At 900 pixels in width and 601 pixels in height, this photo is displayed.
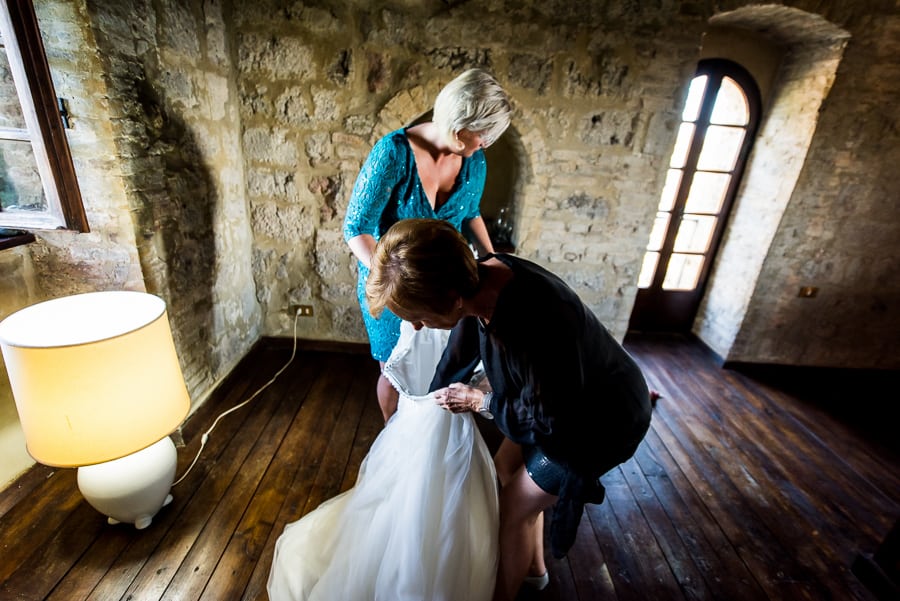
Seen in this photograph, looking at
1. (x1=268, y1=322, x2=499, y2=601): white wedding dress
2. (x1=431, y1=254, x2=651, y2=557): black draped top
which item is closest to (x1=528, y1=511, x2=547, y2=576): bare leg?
(x1=268, y1=322, x2=499, y2=601): white wedding dress

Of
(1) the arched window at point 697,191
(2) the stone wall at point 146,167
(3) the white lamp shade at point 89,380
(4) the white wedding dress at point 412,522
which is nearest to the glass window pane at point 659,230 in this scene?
(1) the arched window at point 697,191

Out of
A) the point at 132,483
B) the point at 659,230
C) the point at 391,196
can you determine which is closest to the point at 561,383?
the point at 391,196

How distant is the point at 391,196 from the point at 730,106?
8.43 feet

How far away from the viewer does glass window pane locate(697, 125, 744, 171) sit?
2.80 m

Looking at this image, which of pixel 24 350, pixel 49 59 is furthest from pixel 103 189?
pixel 24 350

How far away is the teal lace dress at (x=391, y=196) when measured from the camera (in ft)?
4.82

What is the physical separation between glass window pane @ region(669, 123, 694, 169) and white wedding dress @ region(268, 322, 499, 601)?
7.90 feet

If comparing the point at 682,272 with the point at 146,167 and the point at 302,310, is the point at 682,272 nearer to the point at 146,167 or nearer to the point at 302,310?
the point at 302,310

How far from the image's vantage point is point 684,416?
7.94 ft

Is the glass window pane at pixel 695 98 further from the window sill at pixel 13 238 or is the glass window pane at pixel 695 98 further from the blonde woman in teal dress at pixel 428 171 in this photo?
the window sill at pixel 13 238

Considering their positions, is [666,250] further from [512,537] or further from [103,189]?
[103,189]

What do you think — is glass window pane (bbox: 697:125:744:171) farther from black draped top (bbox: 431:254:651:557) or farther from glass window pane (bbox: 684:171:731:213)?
black draped top (bbox: 431:254:651:557)

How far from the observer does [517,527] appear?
4.00 feet

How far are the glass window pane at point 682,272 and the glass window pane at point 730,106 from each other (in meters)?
0.94
